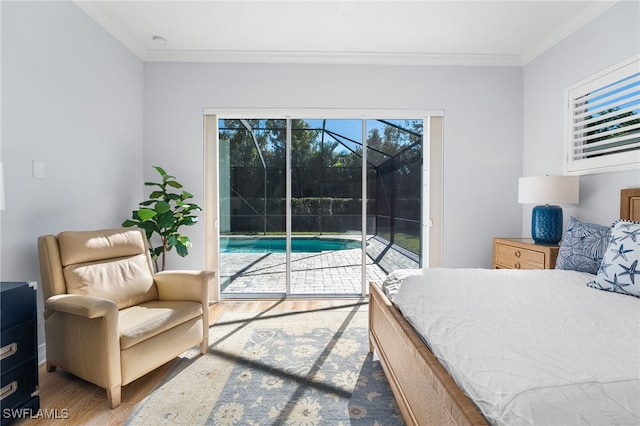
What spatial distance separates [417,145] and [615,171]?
1809 mm

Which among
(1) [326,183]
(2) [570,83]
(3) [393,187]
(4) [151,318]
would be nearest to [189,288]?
(4) [151,318]

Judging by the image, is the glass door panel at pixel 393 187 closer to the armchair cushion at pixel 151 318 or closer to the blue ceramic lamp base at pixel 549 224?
the blue ceramic lamp base at pixel 549 224

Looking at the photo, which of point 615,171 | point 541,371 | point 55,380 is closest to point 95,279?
point 55,380

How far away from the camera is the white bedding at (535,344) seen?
31.0 inches

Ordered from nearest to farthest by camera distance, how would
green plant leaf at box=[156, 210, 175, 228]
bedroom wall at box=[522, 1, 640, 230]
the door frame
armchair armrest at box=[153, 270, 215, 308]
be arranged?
1. armchair armrest at box=[153, 270, 215, 308]
2. bedroom wall at box=[522, 1, 640, 230]
3. green plant leaf at box=[156, 210, 175, 228]
4. the door frame

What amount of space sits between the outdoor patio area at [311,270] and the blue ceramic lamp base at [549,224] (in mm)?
1393

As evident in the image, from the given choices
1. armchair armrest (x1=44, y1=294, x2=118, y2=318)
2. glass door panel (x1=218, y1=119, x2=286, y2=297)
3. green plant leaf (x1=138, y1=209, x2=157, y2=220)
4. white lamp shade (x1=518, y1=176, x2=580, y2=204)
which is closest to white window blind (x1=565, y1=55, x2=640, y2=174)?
white lamp shade (x1=518, y1=176, x2=580, y2=204)

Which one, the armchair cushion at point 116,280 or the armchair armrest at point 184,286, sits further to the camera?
the armchair armrest at point 184,286

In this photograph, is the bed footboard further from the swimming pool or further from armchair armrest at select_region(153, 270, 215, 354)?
the swimming pool

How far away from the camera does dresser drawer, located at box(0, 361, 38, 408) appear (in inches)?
60.7

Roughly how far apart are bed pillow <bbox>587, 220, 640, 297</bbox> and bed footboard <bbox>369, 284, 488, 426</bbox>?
118cm

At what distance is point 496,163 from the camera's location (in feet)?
11.9

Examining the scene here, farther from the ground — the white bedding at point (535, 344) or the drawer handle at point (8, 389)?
the white bedding at point (535, 344)

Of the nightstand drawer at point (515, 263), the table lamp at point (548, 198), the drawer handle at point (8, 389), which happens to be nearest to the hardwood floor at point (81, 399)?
the drawer handle at point (8, 389)
